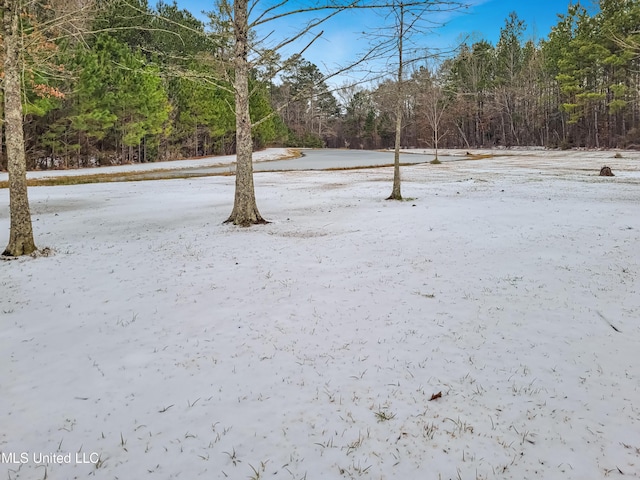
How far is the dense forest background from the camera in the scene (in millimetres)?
11727

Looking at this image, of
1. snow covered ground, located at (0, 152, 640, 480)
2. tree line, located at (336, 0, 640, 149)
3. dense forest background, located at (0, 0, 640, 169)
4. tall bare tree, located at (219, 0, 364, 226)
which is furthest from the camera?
tree line, located at (336, 0, 640, 149)

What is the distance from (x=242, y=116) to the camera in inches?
336

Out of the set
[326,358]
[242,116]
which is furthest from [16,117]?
[326,358]

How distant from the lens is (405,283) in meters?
5.16

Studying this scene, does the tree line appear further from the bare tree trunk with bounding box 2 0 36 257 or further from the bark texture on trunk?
the bare tree trunk with bounding box 2 0 36 257

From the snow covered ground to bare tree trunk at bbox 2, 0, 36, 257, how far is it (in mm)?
503

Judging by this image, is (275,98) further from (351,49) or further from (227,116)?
(351,49)

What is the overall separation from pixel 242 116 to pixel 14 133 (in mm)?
3883

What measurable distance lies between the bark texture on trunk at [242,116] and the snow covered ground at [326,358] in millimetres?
1453

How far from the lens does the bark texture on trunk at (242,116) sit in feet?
27.7

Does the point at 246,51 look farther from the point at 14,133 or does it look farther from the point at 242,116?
the point at 14,133

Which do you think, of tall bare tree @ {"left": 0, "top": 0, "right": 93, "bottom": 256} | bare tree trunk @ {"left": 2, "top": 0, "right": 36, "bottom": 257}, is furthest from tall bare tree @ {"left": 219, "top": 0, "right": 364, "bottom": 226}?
bare tree trunk @ {"left": 2, "top": 0, "right": 36, "bottom": 257}

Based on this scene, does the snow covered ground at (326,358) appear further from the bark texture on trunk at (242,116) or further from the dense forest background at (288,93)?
the dense forest background at (288,93)

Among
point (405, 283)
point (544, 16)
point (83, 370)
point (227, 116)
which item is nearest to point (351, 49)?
point (405, 283)
